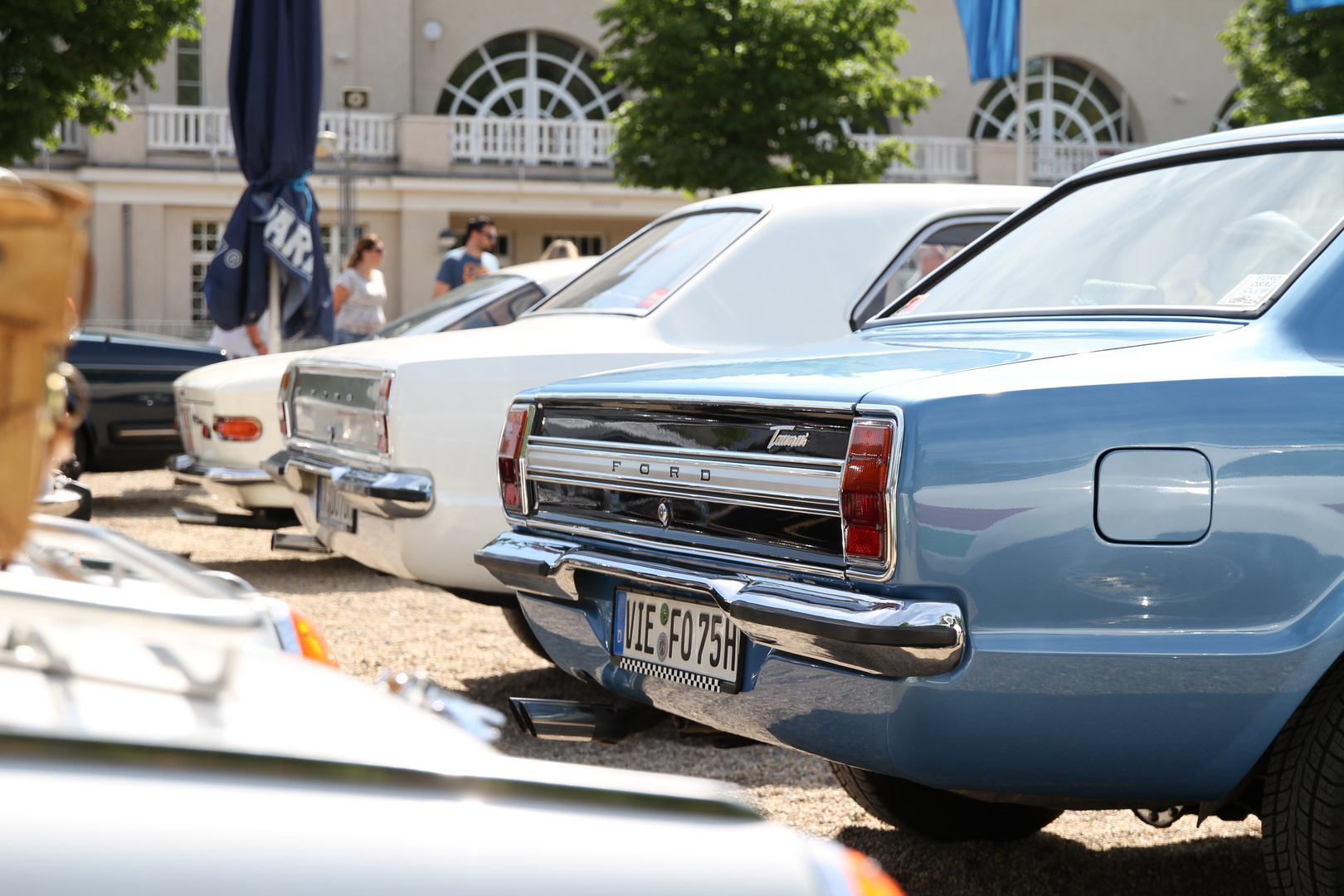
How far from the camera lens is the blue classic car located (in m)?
2.39

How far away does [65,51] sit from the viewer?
1434 centimetres

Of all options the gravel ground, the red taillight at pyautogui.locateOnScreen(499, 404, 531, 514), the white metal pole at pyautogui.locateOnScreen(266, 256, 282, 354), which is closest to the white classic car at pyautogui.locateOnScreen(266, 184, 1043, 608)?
the gravel ground

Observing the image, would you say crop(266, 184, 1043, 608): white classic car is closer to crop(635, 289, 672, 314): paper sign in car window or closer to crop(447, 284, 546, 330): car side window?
crop(635, 289, 672, 314): paper sign in car window

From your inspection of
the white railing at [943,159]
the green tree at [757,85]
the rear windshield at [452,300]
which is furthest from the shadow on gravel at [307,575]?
the white railing at [943,159]

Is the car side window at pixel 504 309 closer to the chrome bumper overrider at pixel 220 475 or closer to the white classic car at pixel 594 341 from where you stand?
the chrome bumper overrider at pixel 220 475

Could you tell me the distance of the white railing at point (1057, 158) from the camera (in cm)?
2941

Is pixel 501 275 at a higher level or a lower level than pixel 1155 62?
lower

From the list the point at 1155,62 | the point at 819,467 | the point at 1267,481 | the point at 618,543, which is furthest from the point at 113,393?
the point at 1155,62

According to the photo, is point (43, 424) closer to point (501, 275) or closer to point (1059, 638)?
point (1059, 638)

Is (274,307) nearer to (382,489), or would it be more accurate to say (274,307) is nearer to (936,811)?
(382,489)

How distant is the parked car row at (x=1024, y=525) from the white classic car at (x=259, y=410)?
343 centimetres

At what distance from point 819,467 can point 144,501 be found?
9.28 m

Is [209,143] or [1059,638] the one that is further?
[209,143]

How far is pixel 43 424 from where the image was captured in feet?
3.83
